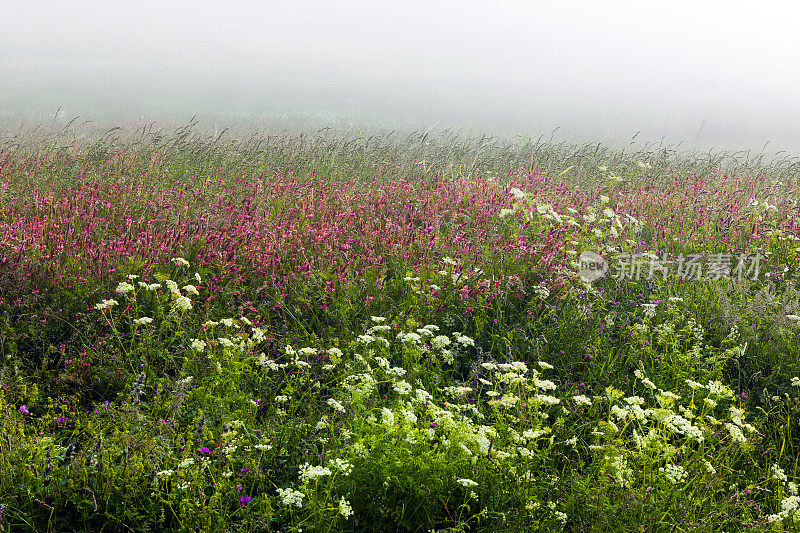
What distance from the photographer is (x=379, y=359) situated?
290 centimetres

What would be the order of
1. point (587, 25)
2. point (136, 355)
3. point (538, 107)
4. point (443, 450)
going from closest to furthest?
point (443, 450)
point (136, 355)
point (538, 107)
point (587, 25)

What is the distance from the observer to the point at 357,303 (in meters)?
4.05

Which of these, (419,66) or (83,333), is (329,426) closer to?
(83,333)

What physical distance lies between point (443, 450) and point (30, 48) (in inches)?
2020

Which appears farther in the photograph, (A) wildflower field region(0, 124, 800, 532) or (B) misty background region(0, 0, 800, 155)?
(B) misty background region(0, 0, 800, 155)

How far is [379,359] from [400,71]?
46.5 metres

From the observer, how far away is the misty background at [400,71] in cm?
2428

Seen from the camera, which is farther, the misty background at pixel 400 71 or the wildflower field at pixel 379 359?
the misty background at pixel 400 71

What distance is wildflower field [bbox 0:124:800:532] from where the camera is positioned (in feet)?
7.25

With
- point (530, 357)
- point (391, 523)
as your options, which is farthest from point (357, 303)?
point (391, 523)

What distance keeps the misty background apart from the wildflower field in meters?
7.84

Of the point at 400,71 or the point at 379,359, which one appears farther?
the point at 400,71

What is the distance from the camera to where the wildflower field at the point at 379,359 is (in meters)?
2.21

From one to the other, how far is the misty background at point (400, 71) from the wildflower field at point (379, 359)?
784 cm
